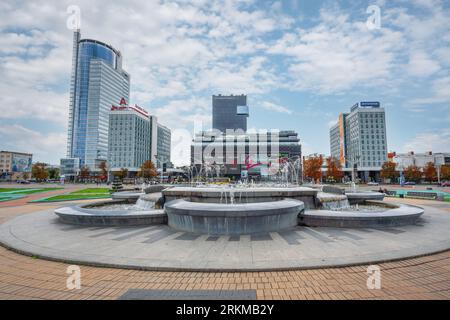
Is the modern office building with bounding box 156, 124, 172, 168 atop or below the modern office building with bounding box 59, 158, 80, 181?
atop

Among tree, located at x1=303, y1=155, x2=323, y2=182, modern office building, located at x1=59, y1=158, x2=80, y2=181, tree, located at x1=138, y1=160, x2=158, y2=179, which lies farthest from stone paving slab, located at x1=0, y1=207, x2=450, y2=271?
modern office building, located at x1=59, y1=158, x2=80, y2=181

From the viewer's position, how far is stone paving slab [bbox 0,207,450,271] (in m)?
5.40

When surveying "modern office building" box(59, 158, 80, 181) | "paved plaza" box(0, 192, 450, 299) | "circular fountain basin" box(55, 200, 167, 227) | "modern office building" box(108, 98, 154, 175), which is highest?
"modern office building" box(108, 98, 154, 175)

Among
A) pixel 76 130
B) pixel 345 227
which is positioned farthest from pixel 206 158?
pixel 345 227

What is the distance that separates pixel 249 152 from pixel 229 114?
92.3m

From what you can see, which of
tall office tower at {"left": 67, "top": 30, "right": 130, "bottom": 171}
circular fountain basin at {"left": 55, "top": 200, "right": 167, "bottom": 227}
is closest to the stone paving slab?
circular fountain basin at {"left": 55, "top": 200, "right": 167, "bottom": 227}

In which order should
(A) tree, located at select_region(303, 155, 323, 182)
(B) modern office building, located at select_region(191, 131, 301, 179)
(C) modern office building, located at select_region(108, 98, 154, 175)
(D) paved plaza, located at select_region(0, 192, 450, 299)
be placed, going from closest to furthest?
(D) paved plaza, located at select_region(0, 192, 450, 299)
(A) tree, located at select_region(303, 155, 323, 182)
(C) modern office building, located at select_region(108, 98, 154, 175)
(B) modern office building, located at select_region(191, 131, 301, 179)

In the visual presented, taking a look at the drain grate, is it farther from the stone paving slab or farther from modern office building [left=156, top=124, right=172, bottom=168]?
modern office building [left=156, top=124, right=172, bottom=168]

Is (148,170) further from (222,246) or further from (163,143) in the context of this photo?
(222,246)

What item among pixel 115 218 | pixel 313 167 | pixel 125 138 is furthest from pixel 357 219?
pixel 125 138

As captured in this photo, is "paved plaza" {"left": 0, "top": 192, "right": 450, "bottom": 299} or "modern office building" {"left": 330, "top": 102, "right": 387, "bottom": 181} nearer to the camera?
"paved plaza" {"left": 0, "top": 192, "right": 450, "bottom": 299}

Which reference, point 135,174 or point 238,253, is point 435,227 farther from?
point 135,174

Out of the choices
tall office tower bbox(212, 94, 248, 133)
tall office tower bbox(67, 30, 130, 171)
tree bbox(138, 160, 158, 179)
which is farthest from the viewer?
tall office tower bbox(212, 94, 248, 133)

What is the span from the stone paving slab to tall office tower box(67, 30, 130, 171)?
118317 mm
